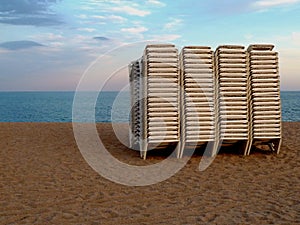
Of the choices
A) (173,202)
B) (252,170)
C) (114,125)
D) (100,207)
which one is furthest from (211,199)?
(114,125)

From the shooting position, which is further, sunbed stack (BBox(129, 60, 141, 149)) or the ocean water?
the ocean water

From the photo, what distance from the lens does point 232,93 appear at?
12.6 meters

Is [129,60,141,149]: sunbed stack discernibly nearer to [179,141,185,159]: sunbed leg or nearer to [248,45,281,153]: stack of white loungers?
[179,141,185,159]: sunbed leg

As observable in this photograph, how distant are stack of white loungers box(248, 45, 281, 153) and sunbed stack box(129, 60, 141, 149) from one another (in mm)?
3651

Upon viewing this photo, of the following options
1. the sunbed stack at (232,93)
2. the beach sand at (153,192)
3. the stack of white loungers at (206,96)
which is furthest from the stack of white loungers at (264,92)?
the beach sand at (153,192)

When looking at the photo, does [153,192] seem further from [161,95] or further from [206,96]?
[206,96]

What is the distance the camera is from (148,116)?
12266 mm

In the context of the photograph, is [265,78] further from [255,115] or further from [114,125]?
[114,125]

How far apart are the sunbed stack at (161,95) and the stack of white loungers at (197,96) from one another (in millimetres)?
→ 233

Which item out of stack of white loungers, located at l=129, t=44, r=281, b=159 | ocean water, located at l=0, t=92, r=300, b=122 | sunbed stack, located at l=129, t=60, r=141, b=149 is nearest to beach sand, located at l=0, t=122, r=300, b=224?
sunbed stack, located at l=129, t=60, r=141, b=149

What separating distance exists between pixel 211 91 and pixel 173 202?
204 inches

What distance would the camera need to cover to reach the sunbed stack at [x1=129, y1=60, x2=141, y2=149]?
42.7 ft

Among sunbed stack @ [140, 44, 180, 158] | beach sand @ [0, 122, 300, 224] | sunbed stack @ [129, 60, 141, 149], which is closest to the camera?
beach sand @ [0, 122, 300, 224]

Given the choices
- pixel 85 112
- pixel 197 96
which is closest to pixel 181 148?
pixel 197 96
